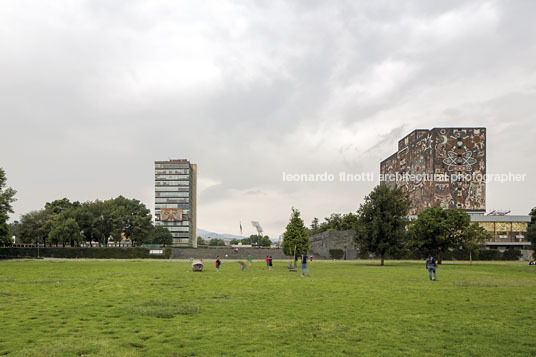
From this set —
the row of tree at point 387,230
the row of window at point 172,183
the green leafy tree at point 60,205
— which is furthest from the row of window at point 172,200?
the row of tree at point 387,230

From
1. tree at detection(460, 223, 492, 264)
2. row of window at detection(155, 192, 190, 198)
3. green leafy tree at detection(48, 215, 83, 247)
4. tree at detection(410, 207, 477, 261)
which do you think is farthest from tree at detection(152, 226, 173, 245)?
tree at detection(460, 223, 492, 264)

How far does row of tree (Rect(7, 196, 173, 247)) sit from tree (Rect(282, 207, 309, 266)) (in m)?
56.0

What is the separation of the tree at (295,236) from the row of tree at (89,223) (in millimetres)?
56029

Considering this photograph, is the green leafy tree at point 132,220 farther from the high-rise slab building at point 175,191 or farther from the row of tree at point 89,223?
the high-rise slab building at point 175,191

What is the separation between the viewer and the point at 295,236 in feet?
168

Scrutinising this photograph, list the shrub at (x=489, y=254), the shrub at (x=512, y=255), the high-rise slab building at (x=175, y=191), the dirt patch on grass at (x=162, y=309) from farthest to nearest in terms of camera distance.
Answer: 1. the high-rise slab building at (x=175, y=191)
2. the shrub at (x=512, y=255)
3. the shrub at (x=489, y=254)
4. the dirt patch on grass at (x=162, y=309)

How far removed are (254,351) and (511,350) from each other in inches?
243

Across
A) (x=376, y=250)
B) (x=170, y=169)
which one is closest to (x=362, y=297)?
(x=376, y=250)

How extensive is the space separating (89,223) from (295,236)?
2451 inches

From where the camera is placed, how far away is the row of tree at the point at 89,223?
88.9 m

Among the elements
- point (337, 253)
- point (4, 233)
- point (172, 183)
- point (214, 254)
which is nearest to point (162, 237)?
point (172, 183)

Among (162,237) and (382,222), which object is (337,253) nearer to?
(382,222)

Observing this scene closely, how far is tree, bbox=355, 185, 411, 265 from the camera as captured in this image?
51.4m

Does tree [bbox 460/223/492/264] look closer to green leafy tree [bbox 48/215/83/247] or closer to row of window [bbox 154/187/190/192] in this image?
green leafy tree [bbox 48/215/83/247]
